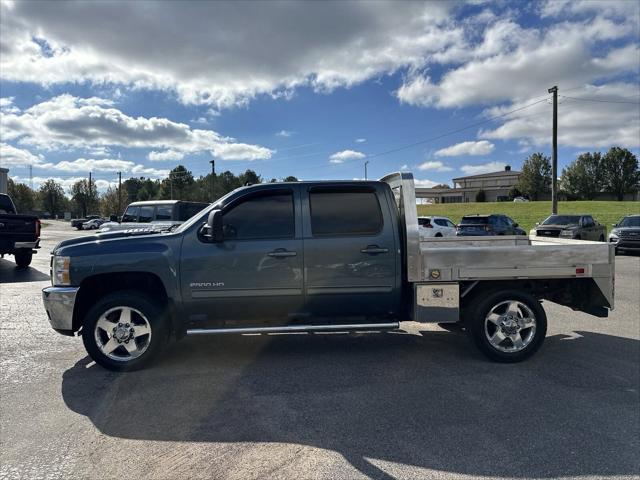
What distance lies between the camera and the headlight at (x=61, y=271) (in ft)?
15.8

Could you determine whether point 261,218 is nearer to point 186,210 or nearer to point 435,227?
point 186,210

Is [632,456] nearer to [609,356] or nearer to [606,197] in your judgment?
[609,356]

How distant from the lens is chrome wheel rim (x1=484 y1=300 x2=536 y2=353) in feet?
16.8

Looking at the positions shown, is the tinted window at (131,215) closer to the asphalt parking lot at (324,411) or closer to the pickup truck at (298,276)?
the asphalt parking lot at (324,411)

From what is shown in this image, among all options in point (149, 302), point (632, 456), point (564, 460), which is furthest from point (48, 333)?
point (632, 456)

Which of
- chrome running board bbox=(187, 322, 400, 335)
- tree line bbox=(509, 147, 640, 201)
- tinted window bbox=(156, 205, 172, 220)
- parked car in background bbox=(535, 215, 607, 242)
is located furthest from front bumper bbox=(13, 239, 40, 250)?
tree line bbox=(509, 147, 640, 201)

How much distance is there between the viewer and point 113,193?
91.9 metres

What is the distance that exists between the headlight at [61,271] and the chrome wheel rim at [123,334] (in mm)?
569

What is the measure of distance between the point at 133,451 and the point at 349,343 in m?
3.14

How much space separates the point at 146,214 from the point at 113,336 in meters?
10.4

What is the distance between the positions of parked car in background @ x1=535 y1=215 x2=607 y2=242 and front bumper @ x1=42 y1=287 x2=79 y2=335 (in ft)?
64.7

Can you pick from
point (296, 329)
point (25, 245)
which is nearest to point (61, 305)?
point (296, 329)

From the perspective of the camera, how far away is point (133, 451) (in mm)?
3283

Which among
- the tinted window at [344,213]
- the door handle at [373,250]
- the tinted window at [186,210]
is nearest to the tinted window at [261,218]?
the tinted window at [344,213]
